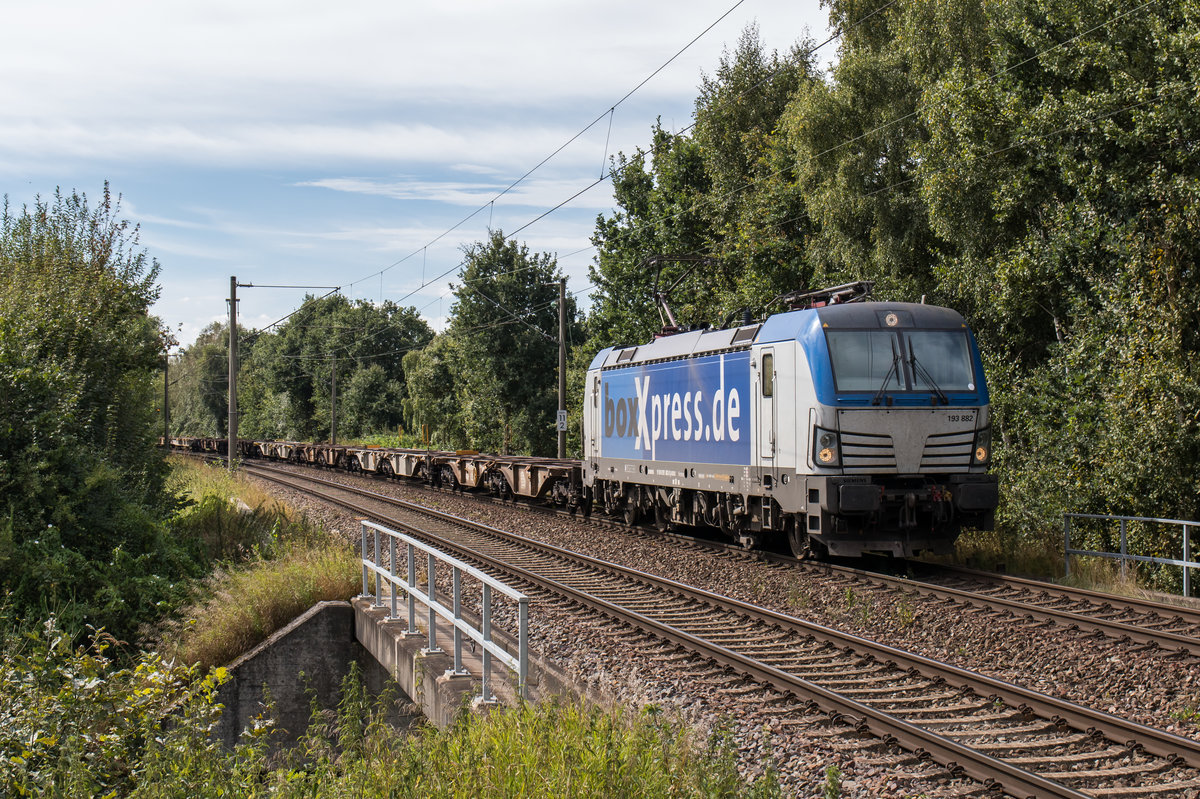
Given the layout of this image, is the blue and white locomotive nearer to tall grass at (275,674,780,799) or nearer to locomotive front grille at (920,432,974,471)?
locomotive front grille at (920,432,974,471)

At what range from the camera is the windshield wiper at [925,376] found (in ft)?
42.7

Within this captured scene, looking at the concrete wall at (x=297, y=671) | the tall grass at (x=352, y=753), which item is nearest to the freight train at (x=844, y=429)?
the concrete wall at (x=297, y=671)

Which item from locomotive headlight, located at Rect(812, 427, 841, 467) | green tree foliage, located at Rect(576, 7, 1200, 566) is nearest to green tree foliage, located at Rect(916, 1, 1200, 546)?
green tree foliage, located at Rect(576, 7, 1200, 566)

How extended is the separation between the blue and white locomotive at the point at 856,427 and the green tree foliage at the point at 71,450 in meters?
7.80

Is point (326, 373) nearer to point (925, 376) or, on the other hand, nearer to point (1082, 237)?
point (1082, 237)

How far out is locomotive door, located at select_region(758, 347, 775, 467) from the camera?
1361cm

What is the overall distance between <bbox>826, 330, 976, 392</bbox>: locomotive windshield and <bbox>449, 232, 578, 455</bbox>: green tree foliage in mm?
32634

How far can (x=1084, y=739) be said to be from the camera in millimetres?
6488

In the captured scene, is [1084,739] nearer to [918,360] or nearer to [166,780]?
[166,780]

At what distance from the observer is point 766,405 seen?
13.8m

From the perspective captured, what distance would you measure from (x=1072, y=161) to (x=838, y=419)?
8042mm

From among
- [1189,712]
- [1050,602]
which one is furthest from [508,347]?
[1189,712]

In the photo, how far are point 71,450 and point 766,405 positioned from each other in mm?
9013

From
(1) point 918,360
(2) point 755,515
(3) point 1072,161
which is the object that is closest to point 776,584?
(2) point 755,515
